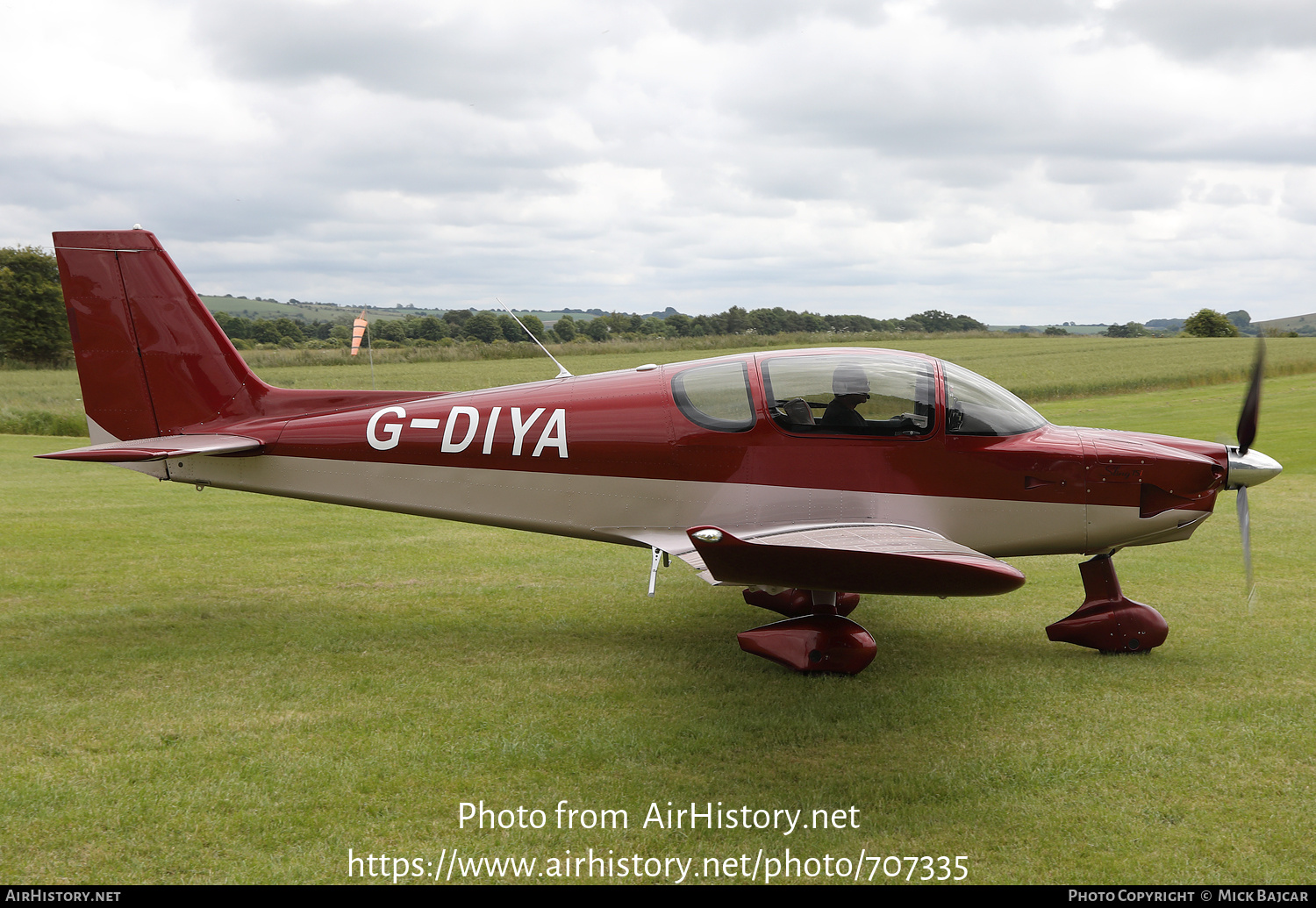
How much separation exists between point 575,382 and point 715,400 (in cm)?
121

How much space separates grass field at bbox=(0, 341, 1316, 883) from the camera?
3.94 meters

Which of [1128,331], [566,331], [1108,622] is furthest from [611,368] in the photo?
[1128,331]

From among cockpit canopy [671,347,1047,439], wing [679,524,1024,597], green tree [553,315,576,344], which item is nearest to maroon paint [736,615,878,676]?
wing [679,524,1024,597]

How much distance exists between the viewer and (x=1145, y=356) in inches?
1959

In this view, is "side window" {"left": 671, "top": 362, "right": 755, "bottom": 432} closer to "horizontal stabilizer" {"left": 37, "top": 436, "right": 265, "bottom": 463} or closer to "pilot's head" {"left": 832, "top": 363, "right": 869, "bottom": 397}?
"pilot's head" {"left": 832, "top": 363, "right": 869, "bottom": 397}

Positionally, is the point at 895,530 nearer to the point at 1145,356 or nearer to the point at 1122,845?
the point at 1122,845

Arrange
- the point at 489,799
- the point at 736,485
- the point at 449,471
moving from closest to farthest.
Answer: the point at 489,799 < the point at 736,485 < the point at 449,471

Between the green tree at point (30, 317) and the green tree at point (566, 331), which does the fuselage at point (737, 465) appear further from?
the green tree at point (30, 317)

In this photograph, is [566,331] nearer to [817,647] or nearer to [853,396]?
[853,396]

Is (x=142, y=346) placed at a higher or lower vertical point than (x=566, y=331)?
lower

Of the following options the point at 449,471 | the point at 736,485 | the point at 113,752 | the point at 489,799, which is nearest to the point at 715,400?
the point at 736,485

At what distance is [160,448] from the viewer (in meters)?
6.46

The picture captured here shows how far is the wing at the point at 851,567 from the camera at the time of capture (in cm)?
417

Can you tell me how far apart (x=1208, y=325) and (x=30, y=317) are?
10341cm
